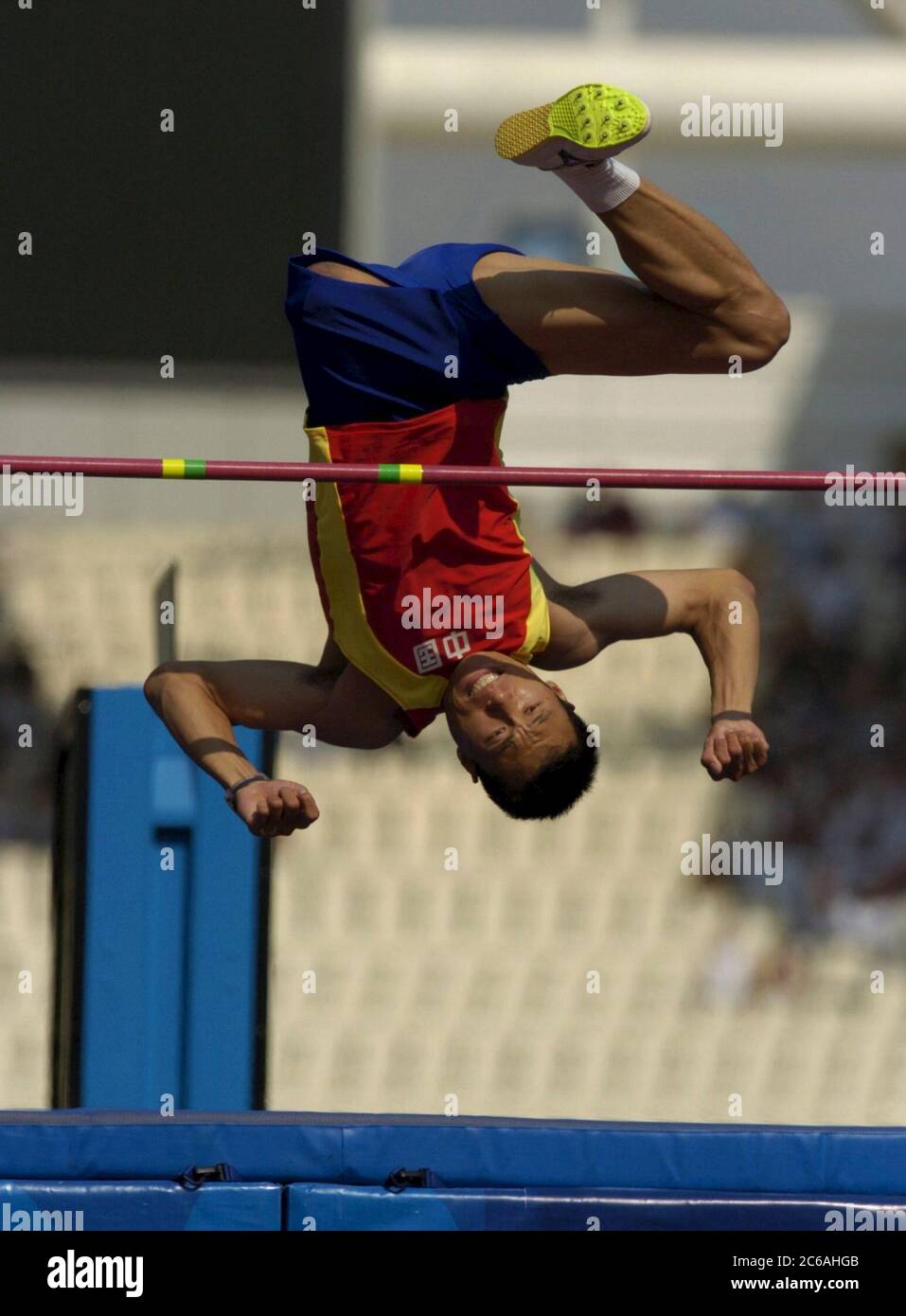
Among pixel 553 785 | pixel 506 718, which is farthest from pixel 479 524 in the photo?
pixel 553 785

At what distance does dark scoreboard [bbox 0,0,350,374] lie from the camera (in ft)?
41.0

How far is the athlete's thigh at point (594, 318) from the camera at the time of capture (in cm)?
370

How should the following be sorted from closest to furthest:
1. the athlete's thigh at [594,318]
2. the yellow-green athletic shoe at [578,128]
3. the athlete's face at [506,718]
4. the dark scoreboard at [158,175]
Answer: the yellow-green athletic shoe at [578,128], the athlete's thigh at [594,318], the athlete's face at [506,718], the dark scoreboard at [158,175]

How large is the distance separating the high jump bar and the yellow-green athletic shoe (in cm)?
60

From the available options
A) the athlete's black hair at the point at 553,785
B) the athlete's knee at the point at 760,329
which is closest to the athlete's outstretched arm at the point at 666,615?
the athlete's black hair at the point at 553,785

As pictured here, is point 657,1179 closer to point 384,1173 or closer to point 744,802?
point 384,1173

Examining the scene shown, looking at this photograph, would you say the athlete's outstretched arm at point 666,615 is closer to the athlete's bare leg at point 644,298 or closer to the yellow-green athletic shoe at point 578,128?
the athlete's bare leg at point 644,298

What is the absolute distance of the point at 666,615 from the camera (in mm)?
4059

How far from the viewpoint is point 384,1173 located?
3.78 meters

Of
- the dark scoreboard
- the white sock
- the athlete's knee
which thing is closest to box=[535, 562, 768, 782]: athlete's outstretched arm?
the athlete's knee

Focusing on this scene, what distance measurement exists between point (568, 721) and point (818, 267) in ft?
39.2

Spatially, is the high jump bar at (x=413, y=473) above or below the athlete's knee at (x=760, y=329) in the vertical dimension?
below

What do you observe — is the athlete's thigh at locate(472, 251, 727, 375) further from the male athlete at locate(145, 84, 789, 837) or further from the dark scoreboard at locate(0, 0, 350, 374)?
the dark scoreboard at locate(0, 0, 350, 374)

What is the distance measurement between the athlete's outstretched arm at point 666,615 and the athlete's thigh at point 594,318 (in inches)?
20.1
